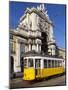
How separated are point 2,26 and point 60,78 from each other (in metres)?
0.66

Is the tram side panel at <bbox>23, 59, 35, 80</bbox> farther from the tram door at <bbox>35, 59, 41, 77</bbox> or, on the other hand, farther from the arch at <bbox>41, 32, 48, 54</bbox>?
the arch at <bbox>41, 32, 48, 54</bbox>

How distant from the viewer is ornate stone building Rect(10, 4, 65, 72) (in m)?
1.70

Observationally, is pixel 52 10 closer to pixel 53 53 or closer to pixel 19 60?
pixel 53 53

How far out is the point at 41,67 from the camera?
1.76 meters

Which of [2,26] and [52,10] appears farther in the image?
[52,10]

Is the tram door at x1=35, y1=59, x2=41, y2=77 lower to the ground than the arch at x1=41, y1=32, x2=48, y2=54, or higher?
lower

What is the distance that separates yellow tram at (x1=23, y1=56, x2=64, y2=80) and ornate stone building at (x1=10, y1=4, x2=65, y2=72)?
0.05 meters

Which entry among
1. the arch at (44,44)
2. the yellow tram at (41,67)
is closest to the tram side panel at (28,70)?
the yellow tram at (41,67)

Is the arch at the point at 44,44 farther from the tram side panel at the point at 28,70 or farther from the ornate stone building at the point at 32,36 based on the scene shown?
the tram side panel at the point at 28,70

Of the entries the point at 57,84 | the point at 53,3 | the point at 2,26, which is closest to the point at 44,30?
the point at 53,3

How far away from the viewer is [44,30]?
179cm

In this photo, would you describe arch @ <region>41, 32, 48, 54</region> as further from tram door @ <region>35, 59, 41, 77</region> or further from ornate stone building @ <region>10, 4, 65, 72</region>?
tram door @ <region>35, 59, 41, 77</region>

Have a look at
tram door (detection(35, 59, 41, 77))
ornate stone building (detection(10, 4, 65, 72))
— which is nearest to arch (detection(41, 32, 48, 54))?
ornate stone building (detection(10, 4, 65, 72))

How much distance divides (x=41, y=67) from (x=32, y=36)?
0.27 metres
